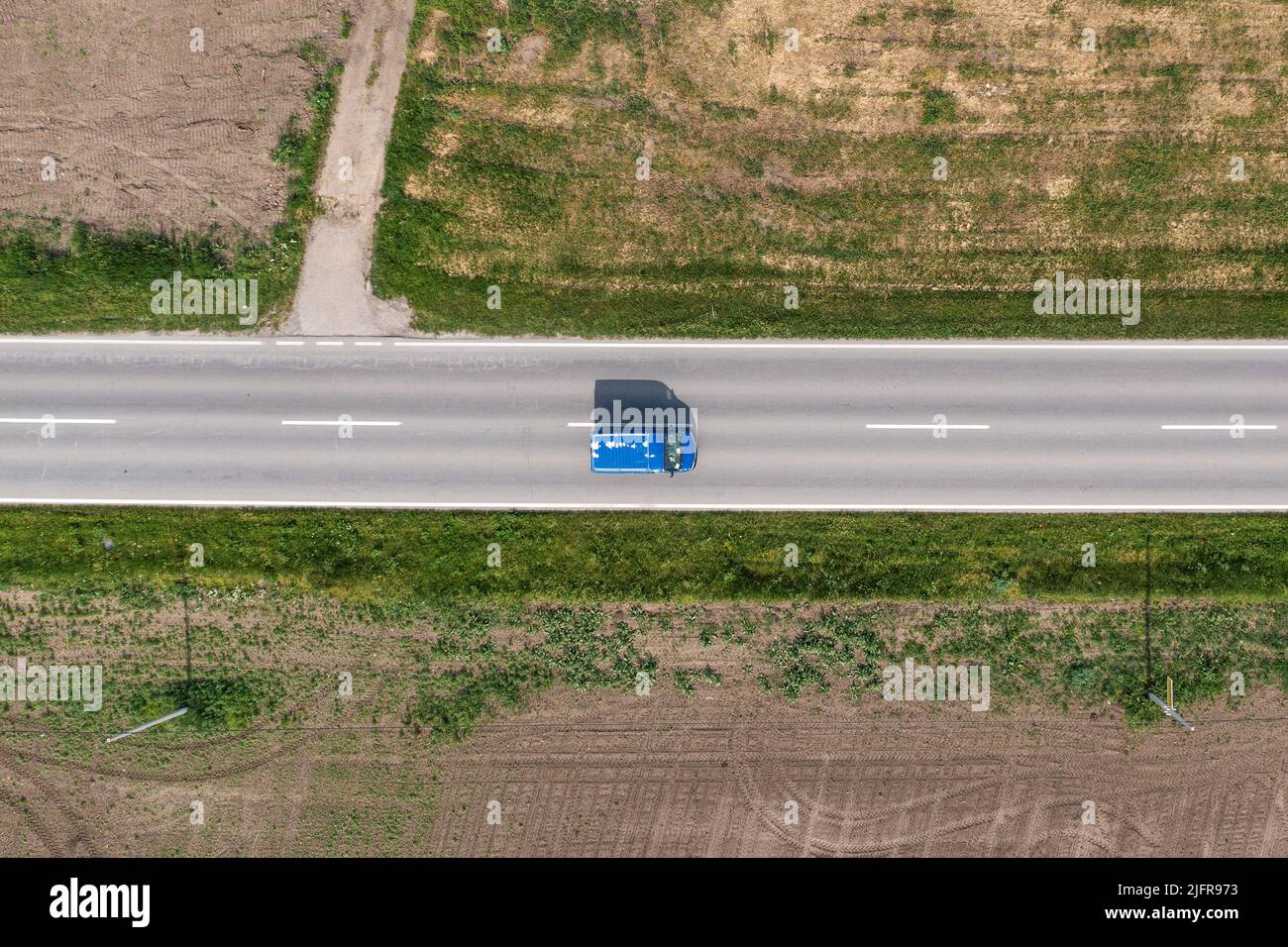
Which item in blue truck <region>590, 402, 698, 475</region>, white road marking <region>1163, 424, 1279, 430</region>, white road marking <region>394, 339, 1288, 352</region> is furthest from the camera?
white road marking <region>1163, 424, 1279, 430</region>

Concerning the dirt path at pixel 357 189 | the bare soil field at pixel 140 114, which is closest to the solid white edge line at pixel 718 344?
the dirt path at pixel 357 189

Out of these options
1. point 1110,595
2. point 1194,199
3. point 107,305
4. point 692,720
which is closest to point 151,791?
point 107,305

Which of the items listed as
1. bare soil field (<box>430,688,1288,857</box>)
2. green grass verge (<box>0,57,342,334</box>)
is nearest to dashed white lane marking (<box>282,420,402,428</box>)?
green grass verge (<box>0,57,342,334</box>)

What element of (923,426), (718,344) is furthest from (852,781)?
(718,344)

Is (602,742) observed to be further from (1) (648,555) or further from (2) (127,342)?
(2) (127,342)

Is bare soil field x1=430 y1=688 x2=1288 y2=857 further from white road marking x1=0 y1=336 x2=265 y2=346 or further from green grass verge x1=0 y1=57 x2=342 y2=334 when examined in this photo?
green grass verge x1=0 y1=57 x2=342 y2=334

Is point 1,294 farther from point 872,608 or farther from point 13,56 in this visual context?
point 872,608
